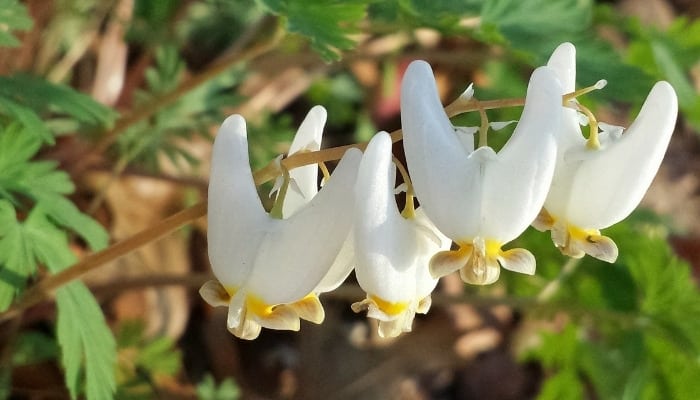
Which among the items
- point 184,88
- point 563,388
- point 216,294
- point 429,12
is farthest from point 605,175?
point 563,388

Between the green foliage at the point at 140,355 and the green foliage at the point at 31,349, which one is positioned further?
the green foliage at the point at 140,355

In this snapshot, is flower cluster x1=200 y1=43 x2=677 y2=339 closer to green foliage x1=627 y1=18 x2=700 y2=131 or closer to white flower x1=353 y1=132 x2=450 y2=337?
white flower x1=353 y1=132 x2=450 y2=337

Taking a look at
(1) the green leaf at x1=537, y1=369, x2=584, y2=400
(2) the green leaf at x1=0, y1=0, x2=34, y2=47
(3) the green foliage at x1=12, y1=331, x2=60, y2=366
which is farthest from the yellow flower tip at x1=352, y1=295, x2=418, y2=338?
(1) the green leaf at x1=537, y1=369, x2=584, y2=400

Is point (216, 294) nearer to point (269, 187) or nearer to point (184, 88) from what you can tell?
point (184, 88)

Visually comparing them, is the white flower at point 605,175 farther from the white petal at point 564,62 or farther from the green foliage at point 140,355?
the green foliage at point 140,355

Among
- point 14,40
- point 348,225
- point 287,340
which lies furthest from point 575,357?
point 14,40

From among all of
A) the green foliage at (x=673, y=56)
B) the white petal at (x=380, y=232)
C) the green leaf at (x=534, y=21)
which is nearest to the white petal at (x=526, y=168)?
the white petal at (x=380, y=232)
